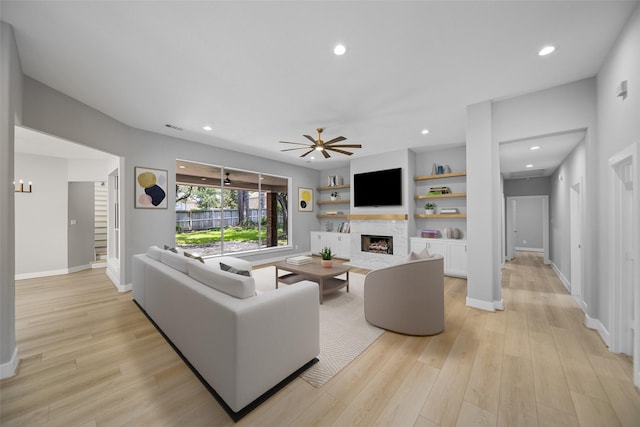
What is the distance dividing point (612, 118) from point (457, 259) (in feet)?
10.4

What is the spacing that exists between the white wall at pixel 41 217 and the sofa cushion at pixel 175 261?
4130 mm

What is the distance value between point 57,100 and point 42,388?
3.15 m

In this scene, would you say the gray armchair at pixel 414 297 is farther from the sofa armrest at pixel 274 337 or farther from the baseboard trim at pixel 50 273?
the baseboard trim at pixel 50 273

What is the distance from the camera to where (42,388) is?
179cm

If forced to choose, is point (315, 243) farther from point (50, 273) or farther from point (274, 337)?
point (50, 273)

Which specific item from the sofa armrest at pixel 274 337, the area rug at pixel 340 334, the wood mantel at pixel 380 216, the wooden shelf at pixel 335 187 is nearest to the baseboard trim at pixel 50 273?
the area rug at pixel 340 334

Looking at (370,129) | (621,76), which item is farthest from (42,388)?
(621,76)

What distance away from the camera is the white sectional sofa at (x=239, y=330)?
4.90 ft

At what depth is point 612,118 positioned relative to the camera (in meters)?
2.25

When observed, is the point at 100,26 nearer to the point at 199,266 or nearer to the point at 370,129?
the point at 199,266

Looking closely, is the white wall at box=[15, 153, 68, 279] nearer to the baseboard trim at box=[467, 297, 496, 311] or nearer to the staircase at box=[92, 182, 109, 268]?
the staircase at box=[92, 182, 109, 268]

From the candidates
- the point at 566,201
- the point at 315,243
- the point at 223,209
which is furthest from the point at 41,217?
the point at 566,201

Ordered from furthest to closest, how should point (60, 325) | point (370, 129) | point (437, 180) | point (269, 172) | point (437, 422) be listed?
point (269, 172) → point (437, 180) → point (370, 129) → point (60, 325) → point (437, 422)

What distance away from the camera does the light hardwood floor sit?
1524mm
